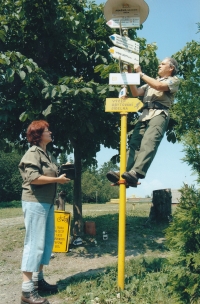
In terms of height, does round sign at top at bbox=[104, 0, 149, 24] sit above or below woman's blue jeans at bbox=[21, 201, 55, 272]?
above

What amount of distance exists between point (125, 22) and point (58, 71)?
3174mm

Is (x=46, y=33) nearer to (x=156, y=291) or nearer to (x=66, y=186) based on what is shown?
(x=156, y=291)

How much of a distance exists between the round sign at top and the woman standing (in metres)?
1.59

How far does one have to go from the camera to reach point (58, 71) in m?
7.25

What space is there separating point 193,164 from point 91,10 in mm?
5600

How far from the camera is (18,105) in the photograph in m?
6.41

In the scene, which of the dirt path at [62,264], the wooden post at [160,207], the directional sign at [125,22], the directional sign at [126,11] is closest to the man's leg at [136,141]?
the directional sign at [125,22]

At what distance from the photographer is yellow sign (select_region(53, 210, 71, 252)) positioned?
6.62 m

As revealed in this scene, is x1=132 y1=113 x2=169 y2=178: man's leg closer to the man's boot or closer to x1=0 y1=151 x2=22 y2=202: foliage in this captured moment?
the man's boot

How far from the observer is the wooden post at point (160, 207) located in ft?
33.4

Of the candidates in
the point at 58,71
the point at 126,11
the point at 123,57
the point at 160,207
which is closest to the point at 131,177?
the point at 123,57

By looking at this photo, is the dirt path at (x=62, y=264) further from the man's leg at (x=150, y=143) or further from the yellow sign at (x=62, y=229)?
the man's leg at (x=150, y=143)

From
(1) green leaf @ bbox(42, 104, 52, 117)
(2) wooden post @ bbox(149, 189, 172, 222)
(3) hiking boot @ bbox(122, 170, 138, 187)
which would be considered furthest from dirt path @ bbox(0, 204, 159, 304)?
(1) green leaf @ bbox(42, 104, 52, 117)

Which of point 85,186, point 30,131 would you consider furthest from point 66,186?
point 30,131
